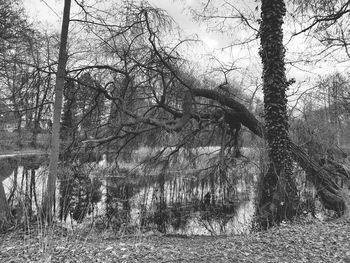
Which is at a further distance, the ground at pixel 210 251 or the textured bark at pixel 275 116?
the textured bark at pixel 275 116

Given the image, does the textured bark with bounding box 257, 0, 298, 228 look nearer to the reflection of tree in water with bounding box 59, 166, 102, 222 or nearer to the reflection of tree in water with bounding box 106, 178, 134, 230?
the reflection of tree in water with bounding box 106, 178, 134, 230

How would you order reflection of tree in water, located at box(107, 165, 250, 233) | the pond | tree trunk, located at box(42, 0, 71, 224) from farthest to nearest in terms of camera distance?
1. reflection of tree in water, located at box(107, 165, 250, 233)
2. the pond
3. tree trunk, located at box(42, 0, 71, 224)

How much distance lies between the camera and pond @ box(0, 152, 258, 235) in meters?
7.82

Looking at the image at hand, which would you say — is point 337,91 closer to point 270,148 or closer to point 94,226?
point 270,148

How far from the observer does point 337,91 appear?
12.4m

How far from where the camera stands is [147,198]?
10.3 meters

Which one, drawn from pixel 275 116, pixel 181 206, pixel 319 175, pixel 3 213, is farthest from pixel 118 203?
pixel 319 175

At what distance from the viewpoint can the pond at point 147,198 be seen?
7.82 m

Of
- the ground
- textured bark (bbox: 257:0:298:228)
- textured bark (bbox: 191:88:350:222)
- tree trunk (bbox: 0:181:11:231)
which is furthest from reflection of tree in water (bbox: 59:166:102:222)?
textured bark (bbox: 257:0:298:228)

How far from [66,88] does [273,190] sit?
588cm

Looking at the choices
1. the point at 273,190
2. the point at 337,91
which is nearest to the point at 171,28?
the point at 273,190

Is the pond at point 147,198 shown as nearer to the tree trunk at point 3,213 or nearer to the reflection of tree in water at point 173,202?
the reflection of tree in water at point 173,202

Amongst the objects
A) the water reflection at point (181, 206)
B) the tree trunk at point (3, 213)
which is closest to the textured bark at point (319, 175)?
the water reflection at point (181, 206)

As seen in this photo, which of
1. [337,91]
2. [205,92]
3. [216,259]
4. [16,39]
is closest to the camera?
[216,259]
